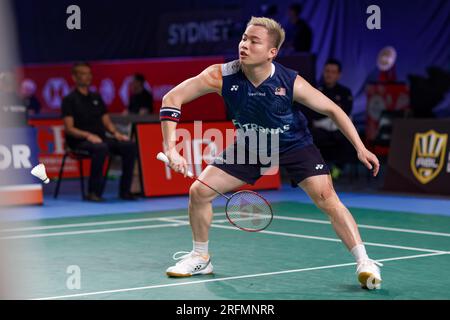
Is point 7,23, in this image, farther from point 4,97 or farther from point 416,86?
point 416,86

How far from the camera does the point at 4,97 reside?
4.39 metres

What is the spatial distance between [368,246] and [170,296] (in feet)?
9.80

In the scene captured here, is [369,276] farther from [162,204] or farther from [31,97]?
[31,97]

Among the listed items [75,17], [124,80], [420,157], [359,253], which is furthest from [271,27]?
[124,80]

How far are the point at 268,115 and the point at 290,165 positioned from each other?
0.42m

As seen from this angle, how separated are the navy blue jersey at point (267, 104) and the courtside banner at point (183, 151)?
20.3ft

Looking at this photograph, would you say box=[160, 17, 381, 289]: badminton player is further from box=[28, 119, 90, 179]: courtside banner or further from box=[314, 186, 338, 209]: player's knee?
box=[28, 119, 90, 179]: courtside banner

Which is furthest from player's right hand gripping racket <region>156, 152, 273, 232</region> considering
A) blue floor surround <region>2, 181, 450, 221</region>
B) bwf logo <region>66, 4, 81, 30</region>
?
blue floor surround <region>2, 181, 450, 221</region>

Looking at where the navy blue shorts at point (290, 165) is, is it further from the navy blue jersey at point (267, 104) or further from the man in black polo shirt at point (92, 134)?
the man in black polo shirt at point (92, 134)

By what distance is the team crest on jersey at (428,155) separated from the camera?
42.3ft

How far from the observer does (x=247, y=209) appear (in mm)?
7059

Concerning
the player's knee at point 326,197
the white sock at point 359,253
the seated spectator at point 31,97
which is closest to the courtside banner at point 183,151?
the player's knee at point 326,197

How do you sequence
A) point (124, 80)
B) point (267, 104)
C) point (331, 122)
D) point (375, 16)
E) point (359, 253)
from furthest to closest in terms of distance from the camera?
1. point (124, 80)
2. point (375, 16)
3. point (331, 122)
4. point (267, 104)
5. point (359, 253)
